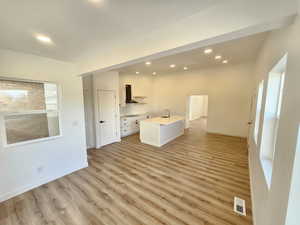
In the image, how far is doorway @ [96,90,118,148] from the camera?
183 inches

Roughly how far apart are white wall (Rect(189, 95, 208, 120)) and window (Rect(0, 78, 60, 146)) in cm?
825

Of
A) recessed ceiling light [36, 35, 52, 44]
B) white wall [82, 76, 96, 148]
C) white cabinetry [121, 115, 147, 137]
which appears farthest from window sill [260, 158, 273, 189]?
white cabinetry [121, 115, 147, 137]

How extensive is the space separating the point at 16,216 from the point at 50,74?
2.43m

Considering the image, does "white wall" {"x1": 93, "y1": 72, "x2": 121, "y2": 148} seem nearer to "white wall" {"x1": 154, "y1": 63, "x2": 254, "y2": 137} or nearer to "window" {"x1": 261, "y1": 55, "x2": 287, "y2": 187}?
"white wall" {"x1": 154, "y1": 63, "x2": 254, "y2": 137}

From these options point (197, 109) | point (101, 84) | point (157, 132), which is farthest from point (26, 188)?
point (197, 109)

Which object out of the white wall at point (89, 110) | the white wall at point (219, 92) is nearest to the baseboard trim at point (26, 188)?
the white wall at point (89, 110)

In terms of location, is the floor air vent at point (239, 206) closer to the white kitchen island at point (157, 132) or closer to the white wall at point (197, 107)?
the white kitchen island at point (157, 132)

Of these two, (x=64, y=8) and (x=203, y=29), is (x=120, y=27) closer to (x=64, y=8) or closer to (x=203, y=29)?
(x=64, y=8)

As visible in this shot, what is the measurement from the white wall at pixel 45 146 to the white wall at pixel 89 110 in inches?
54.3

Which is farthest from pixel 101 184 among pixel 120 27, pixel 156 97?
pixel 156 97

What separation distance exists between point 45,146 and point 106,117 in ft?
7.60

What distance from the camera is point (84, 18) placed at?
1.43 metres

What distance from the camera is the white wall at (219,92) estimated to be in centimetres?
532

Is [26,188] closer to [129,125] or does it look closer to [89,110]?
[89,110]
